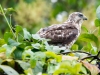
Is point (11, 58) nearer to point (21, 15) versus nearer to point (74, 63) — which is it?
point (74, 63)

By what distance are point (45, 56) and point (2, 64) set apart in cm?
26

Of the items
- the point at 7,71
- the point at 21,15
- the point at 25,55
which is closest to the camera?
the point at 7,71

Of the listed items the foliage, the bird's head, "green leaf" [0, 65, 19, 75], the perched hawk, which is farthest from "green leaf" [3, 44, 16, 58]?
the bird's head

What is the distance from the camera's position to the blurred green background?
47.9ft

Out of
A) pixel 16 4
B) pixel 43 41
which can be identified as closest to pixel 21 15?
pixel 16 4

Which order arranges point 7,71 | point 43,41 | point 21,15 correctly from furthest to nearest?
1. point 21,15
2. point 43,41
3. point 7,71

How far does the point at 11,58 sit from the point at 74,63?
0.40 metres

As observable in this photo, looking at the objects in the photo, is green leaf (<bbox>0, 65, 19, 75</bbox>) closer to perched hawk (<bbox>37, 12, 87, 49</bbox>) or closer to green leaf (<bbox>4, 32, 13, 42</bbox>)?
green leaf (<bbox>4, 32, 13, 42</bbox>)

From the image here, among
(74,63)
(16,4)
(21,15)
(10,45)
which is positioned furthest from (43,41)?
(16,4)

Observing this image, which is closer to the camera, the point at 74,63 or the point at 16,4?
the point at 74,63

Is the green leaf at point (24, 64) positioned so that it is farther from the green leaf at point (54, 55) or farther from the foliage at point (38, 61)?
the green leaf at point (54, 55)

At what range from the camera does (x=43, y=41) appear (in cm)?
344

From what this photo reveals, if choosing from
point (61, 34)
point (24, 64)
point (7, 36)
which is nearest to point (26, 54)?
point (24, 64)

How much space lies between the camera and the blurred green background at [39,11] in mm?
14602
